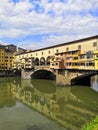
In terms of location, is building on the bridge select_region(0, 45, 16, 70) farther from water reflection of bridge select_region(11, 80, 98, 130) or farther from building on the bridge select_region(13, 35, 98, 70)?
water reflection of bridge select_region(11, 80, 98, 130)

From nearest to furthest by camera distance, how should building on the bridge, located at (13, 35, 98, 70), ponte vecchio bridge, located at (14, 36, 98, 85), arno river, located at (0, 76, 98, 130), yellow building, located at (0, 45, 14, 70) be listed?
arno river, located at (0, 76, 98, 130), building on the bridge, located at (13, 35, 98, 70), ponte vecchio bridge, located at (14, 36, 98, 85), yellow building, located at (0, 45, 14, 70)

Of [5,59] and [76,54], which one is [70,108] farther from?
[5,59]

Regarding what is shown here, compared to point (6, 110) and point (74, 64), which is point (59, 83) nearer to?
point (74, 64)

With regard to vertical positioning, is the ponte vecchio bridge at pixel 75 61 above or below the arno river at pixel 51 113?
above

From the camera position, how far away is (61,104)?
3166 centimetres

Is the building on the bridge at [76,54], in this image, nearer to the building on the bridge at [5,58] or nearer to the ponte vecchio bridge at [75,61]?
the ponte vecchio bridge at [75,61]

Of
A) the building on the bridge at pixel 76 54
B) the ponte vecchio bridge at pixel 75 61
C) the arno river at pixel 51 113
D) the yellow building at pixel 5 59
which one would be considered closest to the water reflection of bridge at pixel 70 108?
the arno river at pixel 51 113

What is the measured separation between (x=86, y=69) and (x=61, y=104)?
42.1 feet

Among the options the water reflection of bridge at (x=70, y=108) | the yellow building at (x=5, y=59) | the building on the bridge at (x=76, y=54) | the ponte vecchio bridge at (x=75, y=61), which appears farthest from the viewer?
the yellow building at (x=5, y=59)

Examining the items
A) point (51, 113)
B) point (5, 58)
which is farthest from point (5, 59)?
point (51, 113)

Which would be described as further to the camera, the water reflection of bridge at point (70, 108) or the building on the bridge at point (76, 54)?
the building on the bridge at point (76, 54)

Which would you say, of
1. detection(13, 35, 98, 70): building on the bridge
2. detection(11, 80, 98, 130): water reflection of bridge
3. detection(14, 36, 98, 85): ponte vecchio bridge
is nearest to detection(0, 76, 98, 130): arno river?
detection(11, 80, 98, 130): water reflection of bridge

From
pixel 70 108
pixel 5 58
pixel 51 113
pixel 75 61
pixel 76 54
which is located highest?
pixel 5 58

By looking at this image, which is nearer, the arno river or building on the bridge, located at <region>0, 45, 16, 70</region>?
the arno river
